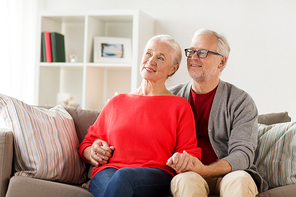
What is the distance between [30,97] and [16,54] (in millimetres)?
473

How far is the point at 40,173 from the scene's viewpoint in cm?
168

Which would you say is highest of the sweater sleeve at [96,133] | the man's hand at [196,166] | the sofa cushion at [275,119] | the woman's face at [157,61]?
the woman's face at [157,61]

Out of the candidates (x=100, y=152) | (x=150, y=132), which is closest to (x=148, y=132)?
(x=150, y=132)

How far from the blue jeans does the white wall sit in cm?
176

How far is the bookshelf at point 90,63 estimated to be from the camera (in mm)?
3082

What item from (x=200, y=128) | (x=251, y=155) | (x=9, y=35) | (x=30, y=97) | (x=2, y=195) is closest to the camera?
(x=2, y=195)

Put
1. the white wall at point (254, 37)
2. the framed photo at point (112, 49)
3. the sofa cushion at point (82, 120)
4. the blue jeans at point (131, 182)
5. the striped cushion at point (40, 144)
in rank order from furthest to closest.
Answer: the framed photo at point (112, 49), the white wall at point (254, 37), the sofa cushion at point (82, 120), the striped cushion at point (40, 144), the blue jeans at point (131, 182)

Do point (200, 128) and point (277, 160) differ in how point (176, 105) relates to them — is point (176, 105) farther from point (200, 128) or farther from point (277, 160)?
point (277, 160)

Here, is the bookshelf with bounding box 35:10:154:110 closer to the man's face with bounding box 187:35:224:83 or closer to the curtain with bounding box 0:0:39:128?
the curtain with bounding box 0:0:39:128

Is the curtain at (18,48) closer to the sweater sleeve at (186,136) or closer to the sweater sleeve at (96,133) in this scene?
the sweater sleeve at (96,133)

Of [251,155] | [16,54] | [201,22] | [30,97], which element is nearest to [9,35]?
[16,54]

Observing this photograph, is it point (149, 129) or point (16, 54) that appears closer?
point (149, 129)

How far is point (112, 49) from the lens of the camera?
3.22 meters

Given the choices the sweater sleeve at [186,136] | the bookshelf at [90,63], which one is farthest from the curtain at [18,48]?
the sweater sleeve at [186,136]
